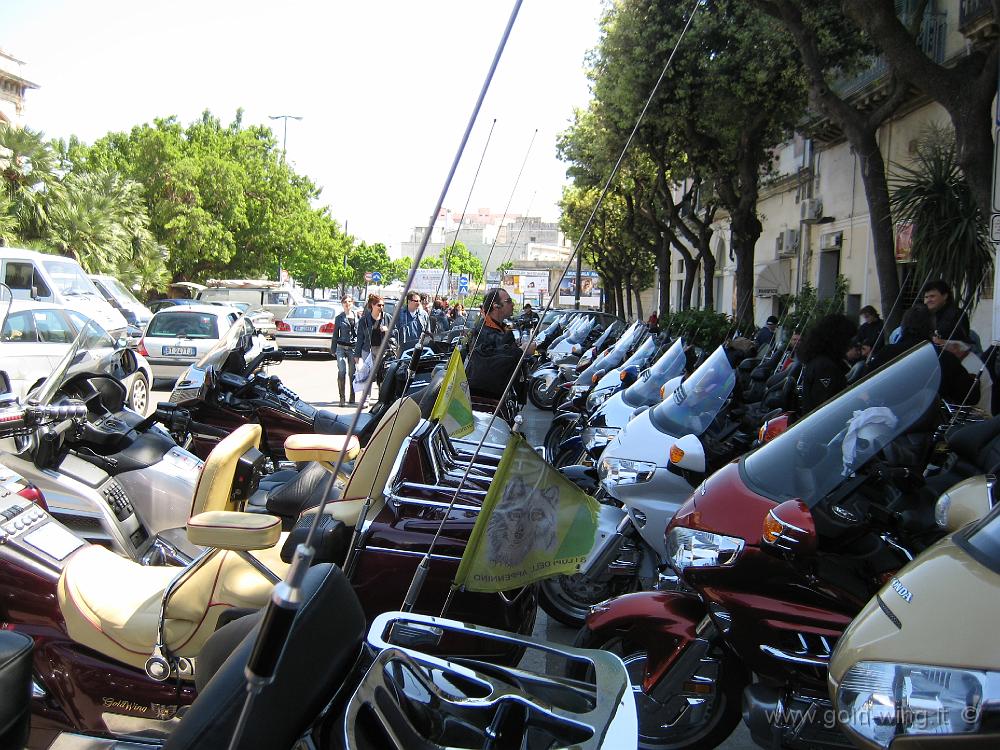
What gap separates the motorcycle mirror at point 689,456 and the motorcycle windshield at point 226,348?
4.22 m

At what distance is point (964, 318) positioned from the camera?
870 cm

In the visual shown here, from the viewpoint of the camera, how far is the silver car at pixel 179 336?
16406 millimetres

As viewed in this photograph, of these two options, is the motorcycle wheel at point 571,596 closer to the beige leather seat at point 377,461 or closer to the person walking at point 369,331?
the beige leather seat at point 377,461

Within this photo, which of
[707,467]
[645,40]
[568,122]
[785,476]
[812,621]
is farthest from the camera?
[568,122]

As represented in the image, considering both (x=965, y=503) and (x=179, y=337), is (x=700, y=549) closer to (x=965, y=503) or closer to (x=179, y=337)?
(x=965, y=503)

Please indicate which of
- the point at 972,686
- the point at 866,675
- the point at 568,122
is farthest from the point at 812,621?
the point at 568,122

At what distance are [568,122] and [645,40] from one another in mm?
13507

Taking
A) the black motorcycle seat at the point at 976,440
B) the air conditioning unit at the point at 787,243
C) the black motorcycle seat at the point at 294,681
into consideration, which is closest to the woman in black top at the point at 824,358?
the black motorcycle seat at the point at 976,440

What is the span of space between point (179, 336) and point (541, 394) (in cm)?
736

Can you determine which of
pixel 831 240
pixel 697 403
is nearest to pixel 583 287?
pixel 831 240

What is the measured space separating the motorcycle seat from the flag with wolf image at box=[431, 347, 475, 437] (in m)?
1.57

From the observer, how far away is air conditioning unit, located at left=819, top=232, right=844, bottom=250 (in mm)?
22594

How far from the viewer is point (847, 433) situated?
11.3ft

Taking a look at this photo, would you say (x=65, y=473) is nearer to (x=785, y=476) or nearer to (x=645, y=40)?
(x=785, y=476)
